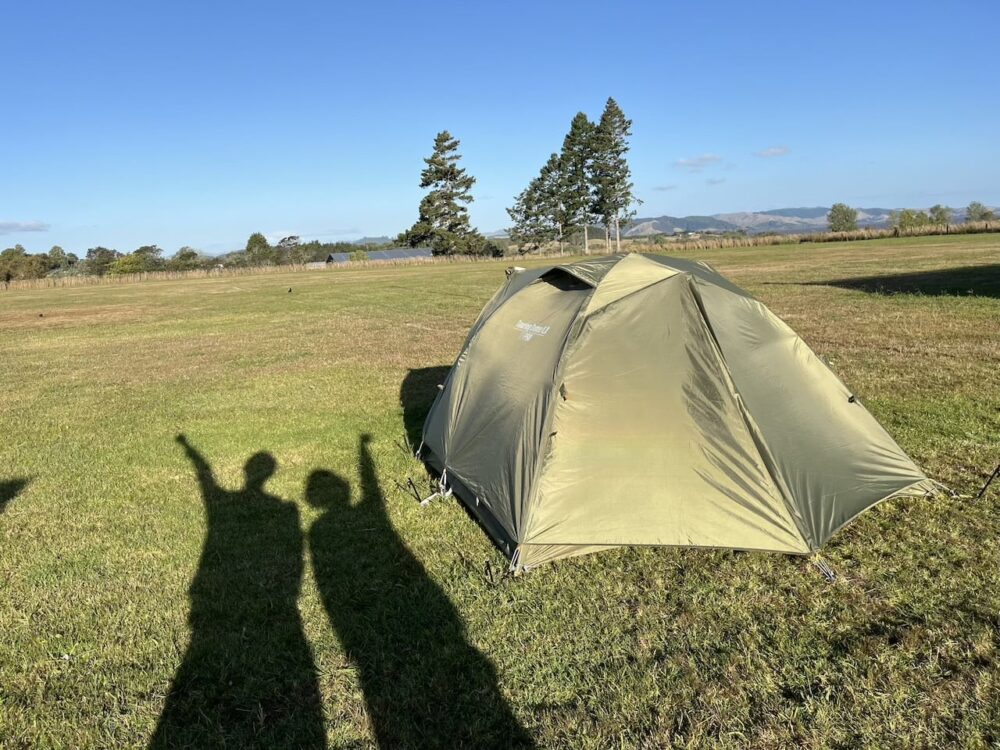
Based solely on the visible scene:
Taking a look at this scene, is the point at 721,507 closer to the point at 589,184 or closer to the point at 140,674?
the point at 140,674

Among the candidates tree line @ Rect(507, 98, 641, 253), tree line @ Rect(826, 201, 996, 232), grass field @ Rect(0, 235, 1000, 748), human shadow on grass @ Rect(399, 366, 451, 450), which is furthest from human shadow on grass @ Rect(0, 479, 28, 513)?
tree line @ Rect(826, 201, 996, 232)

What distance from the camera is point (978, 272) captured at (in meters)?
19.0

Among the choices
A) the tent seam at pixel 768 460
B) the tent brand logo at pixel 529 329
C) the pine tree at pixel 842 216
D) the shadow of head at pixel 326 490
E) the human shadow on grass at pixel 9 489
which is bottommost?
the shadow of head at pixel 326 490

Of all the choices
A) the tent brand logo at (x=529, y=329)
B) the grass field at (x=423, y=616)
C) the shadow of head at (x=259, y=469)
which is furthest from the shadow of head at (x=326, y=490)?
the tent brand logo at (x=529, y=329)

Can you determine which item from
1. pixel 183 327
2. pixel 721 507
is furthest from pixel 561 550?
pixel 183 327

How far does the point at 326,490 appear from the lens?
18.3ft

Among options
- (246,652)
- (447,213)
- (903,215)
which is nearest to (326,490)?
(246,652)

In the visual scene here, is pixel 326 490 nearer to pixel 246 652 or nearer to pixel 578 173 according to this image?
pixel 246 652

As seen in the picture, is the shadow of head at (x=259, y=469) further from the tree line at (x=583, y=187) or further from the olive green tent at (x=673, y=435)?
the tree line at (x=583, y=187)

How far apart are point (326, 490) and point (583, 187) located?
236 feet

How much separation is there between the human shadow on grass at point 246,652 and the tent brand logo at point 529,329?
7.77 ft

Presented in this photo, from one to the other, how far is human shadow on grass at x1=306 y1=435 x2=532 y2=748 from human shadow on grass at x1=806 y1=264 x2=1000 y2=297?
1571cm

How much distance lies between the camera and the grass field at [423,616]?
285 cm

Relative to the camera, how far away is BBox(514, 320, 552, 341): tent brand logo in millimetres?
4801
